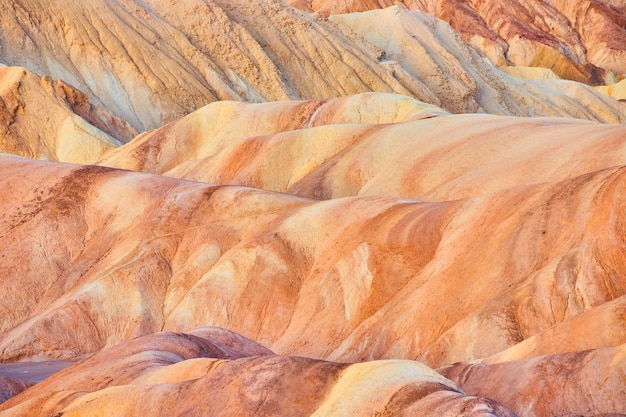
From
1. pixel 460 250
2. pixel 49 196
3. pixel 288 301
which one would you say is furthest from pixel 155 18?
pixel 460 250

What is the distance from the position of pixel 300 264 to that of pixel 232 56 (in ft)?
104

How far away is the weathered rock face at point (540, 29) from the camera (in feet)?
267

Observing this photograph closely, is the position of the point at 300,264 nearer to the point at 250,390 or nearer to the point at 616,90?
the point at 250,390

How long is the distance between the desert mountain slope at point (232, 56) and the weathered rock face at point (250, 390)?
112ft

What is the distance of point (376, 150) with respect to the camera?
28188mm

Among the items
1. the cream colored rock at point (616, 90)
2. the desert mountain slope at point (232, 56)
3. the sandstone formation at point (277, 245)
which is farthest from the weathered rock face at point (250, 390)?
the cream colored rock at point (616, 90)

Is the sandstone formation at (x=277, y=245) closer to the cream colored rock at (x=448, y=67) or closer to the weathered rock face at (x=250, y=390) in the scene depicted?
the weathered rock face at (x=250, y=390)

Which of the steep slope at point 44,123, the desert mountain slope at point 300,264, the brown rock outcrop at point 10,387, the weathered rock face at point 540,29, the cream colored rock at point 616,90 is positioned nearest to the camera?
the brown rock outcrop at point 10,387

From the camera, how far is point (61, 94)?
134ft

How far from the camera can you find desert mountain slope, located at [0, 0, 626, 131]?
46.2 metres

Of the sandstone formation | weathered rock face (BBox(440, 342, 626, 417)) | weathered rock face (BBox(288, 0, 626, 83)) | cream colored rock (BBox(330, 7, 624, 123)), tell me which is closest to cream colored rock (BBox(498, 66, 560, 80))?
weathered rock face (BBox(288, 0, 626, 83))

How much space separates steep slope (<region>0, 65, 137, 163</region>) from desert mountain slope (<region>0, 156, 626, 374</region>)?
12572 mm

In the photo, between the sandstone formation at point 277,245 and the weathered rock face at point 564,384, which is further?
the sandstone formation at point 277,245

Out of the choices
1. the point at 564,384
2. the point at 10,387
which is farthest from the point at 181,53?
the point at 564,384
